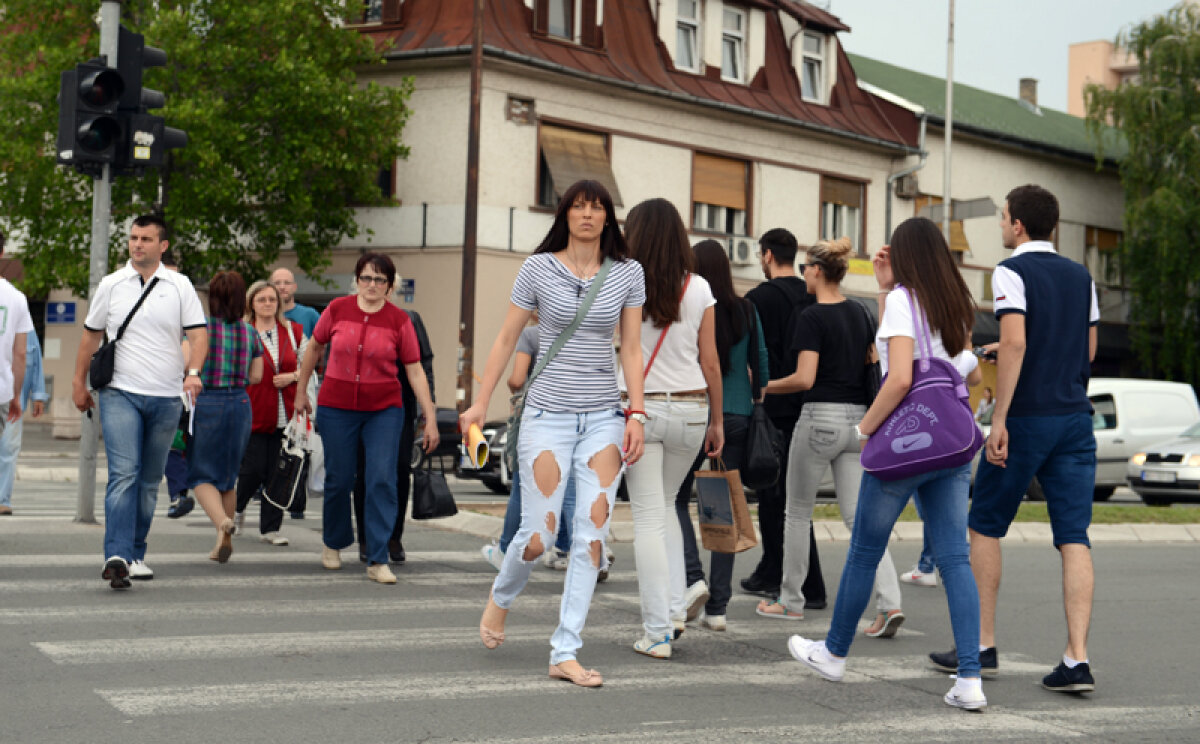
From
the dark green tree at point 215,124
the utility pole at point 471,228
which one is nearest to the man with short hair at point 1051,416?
the utility pole at point 471,228

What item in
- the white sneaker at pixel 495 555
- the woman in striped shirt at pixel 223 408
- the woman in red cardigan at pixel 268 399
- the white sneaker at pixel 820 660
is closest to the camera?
the white sneaker at pixel 820 660

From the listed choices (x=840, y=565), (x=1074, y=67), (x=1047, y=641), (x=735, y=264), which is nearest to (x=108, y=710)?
(x=1047, y=641)

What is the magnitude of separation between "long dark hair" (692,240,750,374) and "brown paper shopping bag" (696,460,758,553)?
60 cm

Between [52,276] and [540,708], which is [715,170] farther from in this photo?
[540,708]

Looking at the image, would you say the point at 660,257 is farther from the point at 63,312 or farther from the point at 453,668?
the point at 63,312

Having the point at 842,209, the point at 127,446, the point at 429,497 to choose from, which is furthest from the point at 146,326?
the point at 842,209

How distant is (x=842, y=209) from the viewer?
1404 inches

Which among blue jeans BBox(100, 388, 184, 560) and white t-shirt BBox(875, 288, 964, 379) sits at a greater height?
white t-shirt BBox(875, 288, 964, 379)

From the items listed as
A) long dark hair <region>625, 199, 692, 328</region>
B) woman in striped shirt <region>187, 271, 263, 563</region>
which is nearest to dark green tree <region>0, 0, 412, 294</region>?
woman in striped shirt <region>187, 271, 263, 563</region>

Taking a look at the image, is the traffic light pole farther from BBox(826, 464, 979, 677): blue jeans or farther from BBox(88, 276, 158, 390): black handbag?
BBox(826, 464, 979, 677): blue jeans

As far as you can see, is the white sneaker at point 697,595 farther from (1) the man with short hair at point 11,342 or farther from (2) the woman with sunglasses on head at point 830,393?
(1) the man with short hair at point 11,342

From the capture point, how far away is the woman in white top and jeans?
22.2ft

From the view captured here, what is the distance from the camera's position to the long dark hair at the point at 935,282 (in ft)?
20.0

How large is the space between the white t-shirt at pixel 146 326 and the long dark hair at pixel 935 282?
4.16 metres
